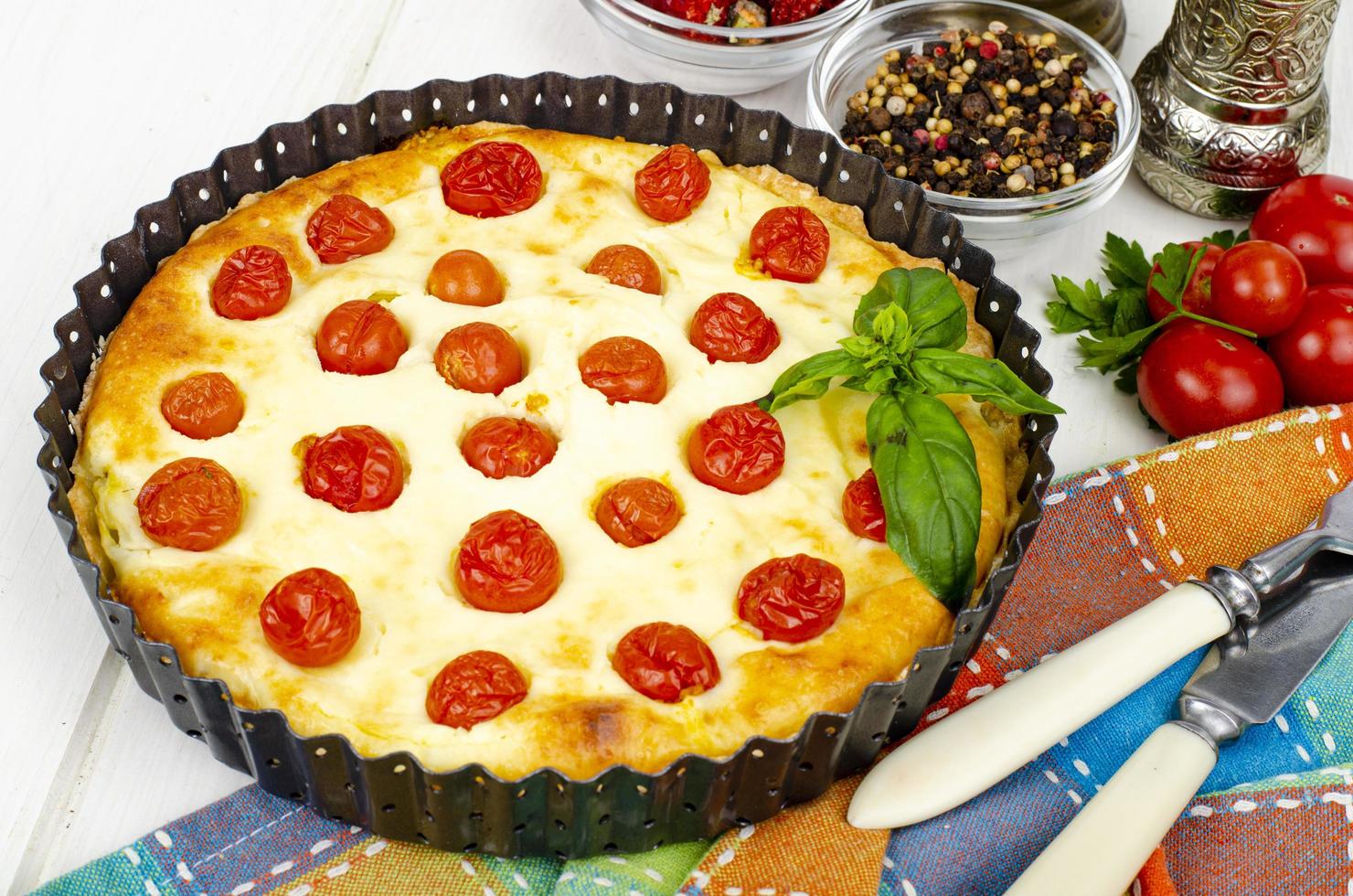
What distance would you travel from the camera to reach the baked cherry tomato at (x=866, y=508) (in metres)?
3.46

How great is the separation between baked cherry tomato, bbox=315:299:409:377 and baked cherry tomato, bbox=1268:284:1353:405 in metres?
2.51

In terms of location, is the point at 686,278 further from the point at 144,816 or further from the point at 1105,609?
the point at 144,816

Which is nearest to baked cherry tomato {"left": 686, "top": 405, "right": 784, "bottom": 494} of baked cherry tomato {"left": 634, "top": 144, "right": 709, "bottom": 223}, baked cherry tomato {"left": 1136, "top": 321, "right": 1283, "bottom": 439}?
baked cherry tomato {"left": 634, "top": 144, "right": 709, "bottom": 223}

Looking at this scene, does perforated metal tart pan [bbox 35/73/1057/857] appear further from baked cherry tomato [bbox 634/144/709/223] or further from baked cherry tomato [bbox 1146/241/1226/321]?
baked cherry tomato [bbox 1146/241/1226/321]

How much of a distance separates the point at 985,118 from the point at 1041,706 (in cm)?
216

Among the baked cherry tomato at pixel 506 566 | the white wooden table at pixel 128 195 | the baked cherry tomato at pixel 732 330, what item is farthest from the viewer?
the baked cherry tomato at pixel 732 330

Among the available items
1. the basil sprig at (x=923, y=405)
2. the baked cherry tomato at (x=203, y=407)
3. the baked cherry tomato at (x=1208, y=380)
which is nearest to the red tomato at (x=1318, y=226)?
the baked cherry tomato at (x=1208, y=380)

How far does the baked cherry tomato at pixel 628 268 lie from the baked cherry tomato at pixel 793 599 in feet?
3.22

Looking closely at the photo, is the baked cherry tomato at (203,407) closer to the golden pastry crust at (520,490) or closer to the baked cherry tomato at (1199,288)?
the golden pastry crust at (520,490)

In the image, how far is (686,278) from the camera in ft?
13.2

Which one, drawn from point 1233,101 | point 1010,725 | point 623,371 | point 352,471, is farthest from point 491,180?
point 1233,101

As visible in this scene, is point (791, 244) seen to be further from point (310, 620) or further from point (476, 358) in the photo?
point (310, 620)

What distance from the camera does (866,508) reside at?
3.46m

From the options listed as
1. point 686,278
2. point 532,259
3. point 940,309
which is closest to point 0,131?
point 532,259
